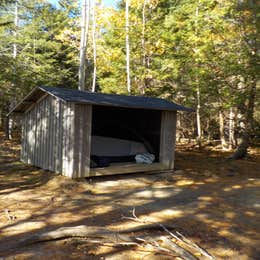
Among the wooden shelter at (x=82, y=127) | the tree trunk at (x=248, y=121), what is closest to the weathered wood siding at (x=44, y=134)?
the wooden shelter at (x=82, y=127)

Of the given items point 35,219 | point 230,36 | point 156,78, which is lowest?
Answer: point 35,219

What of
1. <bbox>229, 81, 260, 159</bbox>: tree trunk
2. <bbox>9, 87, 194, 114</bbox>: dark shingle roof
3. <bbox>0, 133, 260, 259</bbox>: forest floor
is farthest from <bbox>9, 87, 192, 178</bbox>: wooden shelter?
<bbox>229, 81, 260, 159</bbox>: tree trunk

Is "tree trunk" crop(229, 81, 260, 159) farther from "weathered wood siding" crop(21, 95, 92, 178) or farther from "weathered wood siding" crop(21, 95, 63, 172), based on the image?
"weathered wood siding" crop(21, 95, 63, 172)

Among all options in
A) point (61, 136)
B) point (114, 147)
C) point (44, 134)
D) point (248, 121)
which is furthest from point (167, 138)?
point (248, 121)

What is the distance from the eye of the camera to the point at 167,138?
9.47 metres

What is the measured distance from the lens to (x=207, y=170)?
404 inches

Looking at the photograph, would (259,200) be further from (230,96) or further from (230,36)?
(230,36)

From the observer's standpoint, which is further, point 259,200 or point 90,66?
point 90,66

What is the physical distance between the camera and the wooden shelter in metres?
7.54

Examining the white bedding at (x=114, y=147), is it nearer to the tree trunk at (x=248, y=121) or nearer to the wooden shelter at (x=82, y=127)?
the wooden shelter at (x=82, y=127)

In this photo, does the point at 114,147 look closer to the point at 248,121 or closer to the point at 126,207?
the point at 126,207

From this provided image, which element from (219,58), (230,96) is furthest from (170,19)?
(230,96)

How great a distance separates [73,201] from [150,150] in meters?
4.67

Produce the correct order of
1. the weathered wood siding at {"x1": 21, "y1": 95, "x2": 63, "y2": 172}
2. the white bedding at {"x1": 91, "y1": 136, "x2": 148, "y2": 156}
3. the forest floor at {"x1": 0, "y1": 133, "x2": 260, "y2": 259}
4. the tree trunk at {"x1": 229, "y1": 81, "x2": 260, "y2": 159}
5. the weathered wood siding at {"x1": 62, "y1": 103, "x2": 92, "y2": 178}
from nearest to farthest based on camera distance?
1. the forest floor at {"x1": 0, "y1": 133, "x2": 260, "y2": 259}
2. the weathered wood siding at {"x1": 62, "y1": 103, "x2": 92, "y2": 178}
3. the weathered wood siding at {"x1": 21, "y1": 95, "x2": 63, "y2": 172}
4. the white bedding at {"x1": 91, "y1": 136, "x2": 148, "y2": 156}
5. the tree trunk at {"x1": 229, "y1": 81, "x2": 260, "y2": 159}
